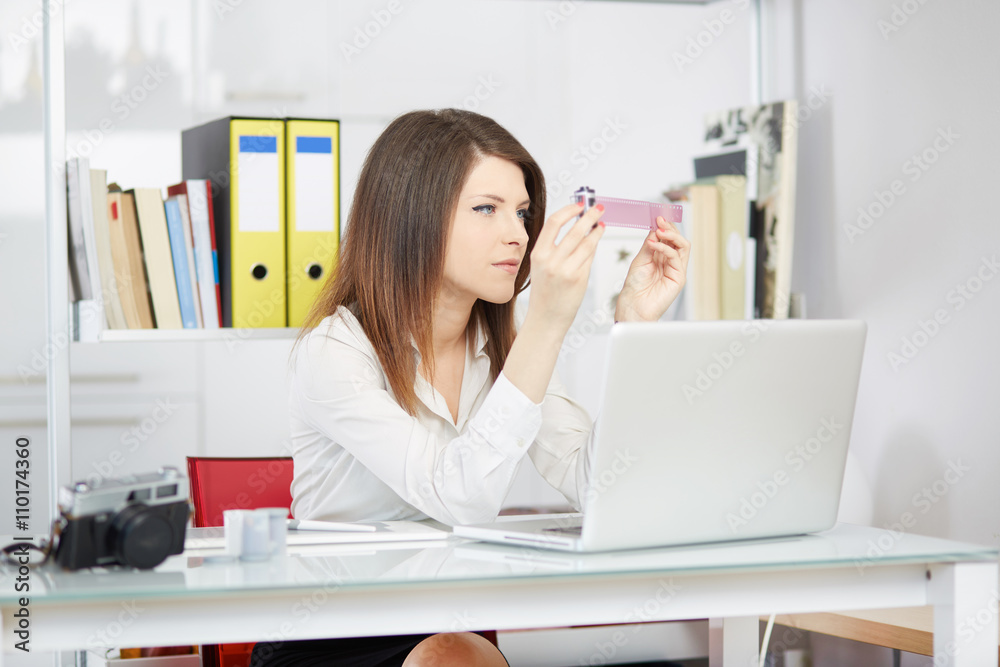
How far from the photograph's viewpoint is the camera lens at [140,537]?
849 mm

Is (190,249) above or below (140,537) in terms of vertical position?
above

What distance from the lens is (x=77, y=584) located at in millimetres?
799

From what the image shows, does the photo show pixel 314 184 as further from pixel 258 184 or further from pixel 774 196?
pixel 774 196

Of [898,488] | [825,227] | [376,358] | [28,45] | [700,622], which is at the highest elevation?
[28,45]

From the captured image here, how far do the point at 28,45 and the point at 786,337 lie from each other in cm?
265

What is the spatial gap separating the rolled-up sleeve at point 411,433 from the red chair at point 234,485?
12.8 inches

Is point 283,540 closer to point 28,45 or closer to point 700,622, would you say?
point 700,622

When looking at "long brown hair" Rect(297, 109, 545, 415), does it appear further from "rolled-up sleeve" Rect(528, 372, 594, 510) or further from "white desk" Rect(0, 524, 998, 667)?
"white desk" Rect(0, 524, 998, 667)

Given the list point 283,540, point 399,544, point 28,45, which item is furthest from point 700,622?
point 28,45

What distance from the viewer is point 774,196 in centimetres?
220

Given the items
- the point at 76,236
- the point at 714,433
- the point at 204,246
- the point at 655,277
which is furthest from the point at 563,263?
the point at 76,236

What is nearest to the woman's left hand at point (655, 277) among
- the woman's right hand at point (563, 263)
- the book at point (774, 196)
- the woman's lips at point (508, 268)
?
the woman's lips at point (508, 268)

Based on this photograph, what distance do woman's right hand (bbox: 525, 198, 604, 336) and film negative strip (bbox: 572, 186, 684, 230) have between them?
16 millimetres

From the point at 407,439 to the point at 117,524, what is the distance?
44 cm
